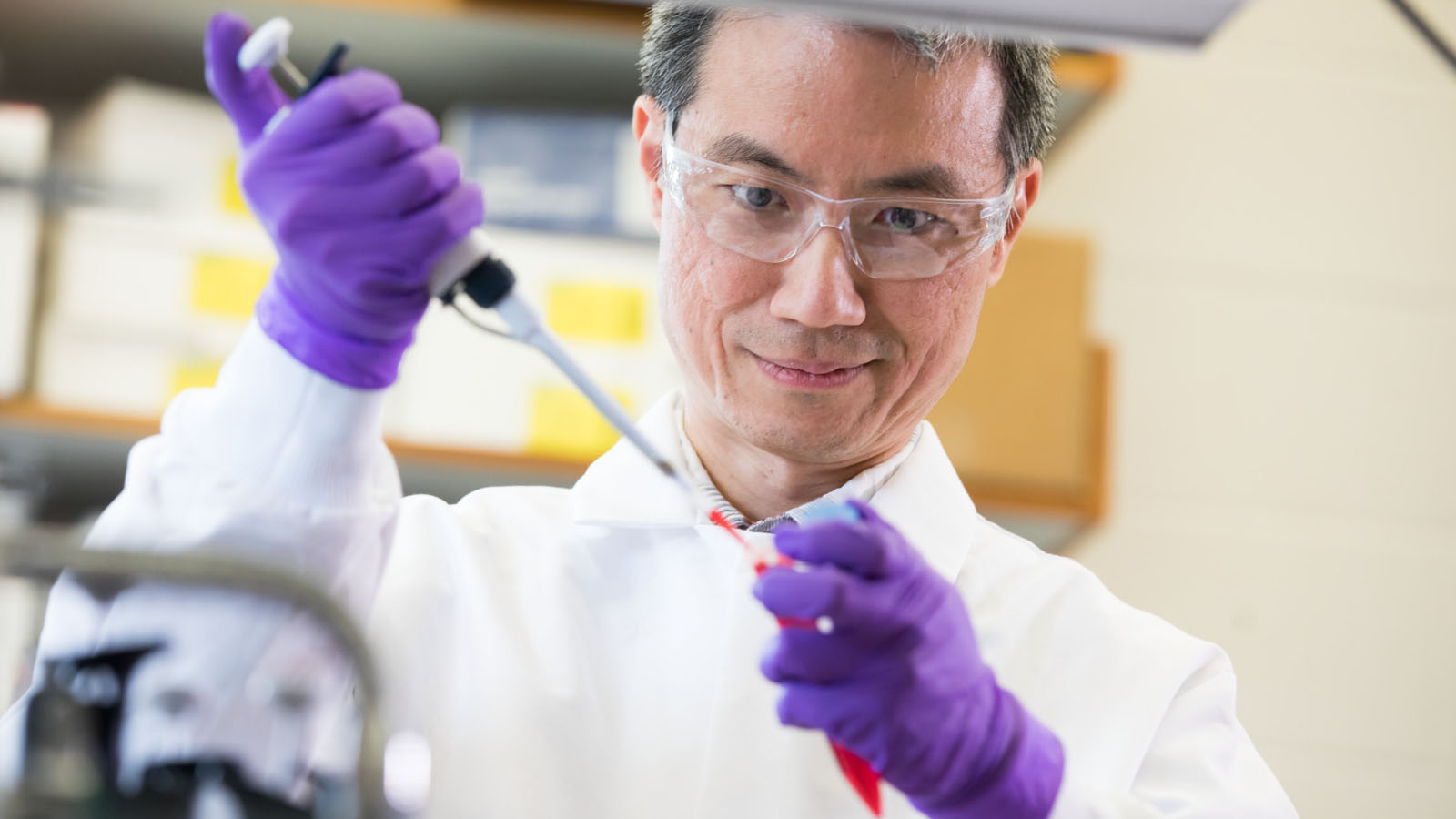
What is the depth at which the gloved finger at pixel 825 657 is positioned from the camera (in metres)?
0.94

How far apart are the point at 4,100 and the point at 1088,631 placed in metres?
1.91

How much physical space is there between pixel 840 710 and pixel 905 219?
0.49 meters

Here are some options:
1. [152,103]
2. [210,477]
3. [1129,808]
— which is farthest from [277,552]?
[152,103]

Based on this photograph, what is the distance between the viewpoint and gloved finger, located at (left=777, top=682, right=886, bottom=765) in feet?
3.09

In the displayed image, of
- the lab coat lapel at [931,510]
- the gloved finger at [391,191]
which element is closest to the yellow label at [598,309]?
the lab coat lapel at [931,510]

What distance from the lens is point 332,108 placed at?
910mm

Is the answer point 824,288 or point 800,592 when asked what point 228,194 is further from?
point 800,592

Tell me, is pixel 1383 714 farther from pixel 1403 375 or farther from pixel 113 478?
pixel 113 478

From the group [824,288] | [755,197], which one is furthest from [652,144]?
[824,288]

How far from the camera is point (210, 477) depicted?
1039mm

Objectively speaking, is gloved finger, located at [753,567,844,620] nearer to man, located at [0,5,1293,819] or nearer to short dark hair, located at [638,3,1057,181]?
man, located at [0,5,1293,819]

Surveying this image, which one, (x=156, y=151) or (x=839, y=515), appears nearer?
(x=839, y=515)

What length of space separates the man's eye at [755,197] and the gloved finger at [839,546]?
0.41 m

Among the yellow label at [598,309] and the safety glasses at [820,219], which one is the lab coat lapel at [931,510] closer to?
the safety glasses at [820,219]
